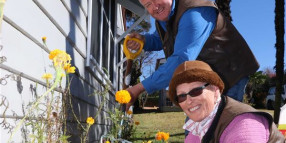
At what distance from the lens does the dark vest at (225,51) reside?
1.99 meters

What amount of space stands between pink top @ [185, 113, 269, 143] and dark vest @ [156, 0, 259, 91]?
608mm

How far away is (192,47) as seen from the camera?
185cm

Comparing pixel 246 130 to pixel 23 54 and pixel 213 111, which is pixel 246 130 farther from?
pixel 23 54

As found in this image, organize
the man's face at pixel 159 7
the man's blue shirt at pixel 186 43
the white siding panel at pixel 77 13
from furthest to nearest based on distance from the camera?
the white siding panel at pixel 77 13 → the man's face at pixel 159 7 → the man's blue shirt at pixel 186 43

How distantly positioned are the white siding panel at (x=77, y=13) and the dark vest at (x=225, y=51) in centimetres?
107

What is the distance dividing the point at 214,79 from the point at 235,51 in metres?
0.74

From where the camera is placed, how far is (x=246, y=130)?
4.24 ft

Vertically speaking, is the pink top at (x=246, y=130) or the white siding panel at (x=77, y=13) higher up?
the white siding panel at (x=77, y=13)

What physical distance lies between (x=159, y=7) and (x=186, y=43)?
32cm

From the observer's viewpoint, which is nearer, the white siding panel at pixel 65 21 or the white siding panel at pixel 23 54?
the white siding panel at pixel 23 54

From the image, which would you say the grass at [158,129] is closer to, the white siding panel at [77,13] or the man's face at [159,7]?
the white siding panel at [77,13]

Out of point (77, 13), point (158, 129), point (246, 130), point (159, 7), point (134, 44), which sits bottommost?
point (158, 129)

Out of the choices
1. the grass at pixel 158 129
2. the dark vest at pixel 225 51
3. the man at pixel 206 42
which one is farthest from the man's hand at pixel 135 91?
the grass at pixel 158 129

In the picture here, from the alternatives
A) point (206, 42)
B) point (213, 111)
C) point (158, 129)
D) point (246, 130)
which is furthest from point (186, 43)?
point (158, 129)
